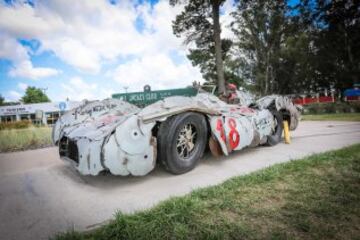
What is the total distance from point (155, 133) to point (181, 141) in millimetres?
354

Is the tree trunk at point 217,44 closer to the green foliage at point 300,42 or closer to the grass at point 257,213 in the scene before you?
the green foliage at point 300,42

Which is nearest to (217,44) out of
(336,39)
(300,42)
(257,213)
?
(257,213)

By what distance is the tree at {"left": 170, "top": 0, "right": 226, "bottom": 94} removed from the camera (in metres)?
12.9

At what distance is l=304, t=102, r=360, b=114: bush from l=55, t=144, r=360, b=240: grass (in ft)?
40.3

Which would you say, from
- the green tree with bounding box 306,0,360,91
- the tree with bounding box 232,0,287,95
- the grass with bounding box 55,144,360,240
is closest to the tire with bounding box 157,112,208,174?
the grass with bounding box 55,144,360,240

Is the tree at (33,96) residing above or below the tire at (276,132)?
Result: above

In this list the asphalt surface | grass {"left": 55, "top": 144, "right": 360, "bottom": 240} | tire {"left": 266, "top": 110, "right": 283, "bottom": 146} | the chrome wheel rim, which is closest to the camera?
grass {"left": 55, "top": 144, "right": 360, "bottom": 240}

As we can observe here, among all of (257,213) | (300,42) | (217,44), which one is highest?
(300,42)

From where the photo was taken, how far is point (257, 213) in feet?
5.80

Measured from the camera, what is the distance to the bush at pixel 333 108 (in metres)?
12.1

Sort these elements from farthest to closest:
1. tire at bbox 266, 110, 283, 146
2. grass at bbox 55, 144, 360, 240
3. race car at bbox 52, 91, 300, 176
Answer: tire at bbox 266, 110, 283, 146, race car at bbox 52, 91, 300, 176, grass at bbox 55, 144, 360, 240

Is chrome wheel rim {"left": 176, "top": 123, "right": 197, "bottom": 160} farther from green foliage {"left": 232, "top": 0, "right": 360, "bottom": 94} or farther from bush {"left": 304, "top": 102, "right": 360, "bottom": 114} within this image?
green foliage {"left": 232, "top": 0, "right": 360, "bottom": 94}

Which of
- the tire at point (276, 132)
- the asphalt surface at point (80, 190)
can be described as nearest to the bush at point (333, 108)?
the tire at point (276, 132)

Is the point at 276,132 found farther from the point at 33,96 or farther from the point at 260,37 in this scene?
the point at 33,96
